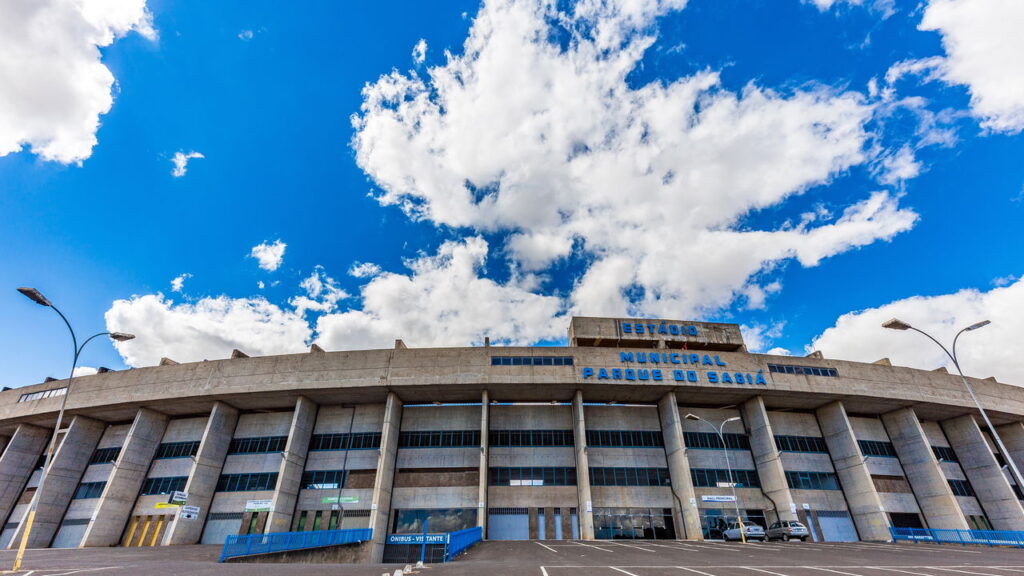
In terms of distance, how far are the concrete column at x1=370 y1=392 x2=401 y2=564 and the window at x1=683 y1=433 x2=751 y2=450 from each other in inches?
1135

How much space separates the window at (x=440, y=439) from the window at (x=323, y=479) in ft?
19.8

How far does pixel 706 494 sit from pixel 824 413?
16195 millimetres

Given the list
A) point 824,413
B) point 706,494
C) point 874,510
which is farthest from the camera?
point 824,413

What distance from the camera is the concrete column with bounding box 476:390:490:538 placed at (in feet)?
122

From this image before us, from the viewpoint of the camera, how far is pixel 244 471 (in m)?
42.4

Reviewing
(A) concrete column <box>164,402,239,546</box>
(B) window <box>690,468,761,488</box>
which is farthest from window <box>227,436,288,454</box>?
(B) window <box>690,468,761,488</box>

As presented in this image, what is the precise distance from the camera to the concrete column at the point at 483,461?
37.1 m

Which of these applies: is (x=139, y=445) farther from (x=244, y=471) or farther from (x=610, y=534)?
(x=610, y=534)

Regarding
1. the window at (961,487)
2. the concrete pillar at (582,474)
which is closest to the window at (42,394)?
the concrete pillar at (582,474)

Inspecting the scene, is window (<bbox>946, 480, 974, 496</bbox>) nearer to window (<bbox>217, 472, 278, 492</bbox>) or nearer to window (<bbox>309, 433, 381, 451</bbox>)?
window (<bbox>309, 433, 381, 451</bbox>)

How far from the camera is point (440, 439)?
4334 centimetres

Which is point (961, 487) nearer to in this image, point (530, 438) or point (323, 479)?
point (530, 438)

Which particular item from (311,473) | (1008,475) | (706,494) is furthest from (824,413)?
(311,473)

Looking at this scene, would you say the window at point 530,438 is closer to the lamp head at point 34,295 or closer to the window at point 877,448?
the window at point 877,448
